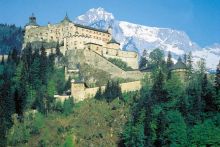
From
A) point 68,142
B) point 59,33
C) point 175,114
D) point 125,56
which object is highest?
point 59,33

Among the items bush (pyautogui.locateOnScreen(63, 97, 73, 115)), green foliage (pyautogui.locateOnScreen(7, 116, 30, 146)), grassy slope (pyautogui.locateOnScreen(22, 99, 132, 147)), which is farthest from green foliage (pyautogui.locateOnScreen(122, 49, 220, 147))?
green foliage (pyautogui.locateOnScreen(7, 116, 30, 146))

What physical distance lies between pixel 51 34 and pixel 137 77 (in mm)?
27475

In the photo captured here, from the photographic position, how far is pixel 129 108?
279 ft

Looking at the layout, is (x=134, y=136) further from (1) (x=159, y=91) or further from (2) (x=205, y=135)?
(1) (x=159, y=91)

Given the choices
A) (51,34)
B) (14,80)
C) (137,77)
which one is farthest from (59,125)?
(51,34)

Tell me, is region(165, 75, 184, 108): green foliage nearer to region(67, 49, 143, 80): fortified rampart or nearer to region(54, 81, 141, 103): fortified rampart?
region(54, 81, 141, 103): fortified rampart

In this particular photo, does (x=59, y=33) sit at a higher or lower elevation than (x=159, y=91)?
higher

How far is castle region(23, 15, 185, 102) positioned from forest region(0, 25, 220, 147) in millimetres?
2853

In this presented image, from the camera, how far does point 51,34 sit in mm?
120125

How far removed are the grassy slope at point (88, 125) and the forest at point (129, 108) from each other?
156mm

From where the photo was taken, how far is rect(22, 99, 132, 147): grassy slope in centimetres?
8050

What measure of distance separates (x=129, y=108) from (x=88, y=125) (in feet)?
22.8

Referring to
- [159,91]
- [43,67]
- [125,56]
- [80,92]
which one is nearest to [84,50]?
[125,56]

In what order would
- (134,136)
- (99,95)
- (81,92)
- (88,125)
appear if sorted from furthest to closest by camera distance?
(81,92), (99,95), (88,125), (134,136)
